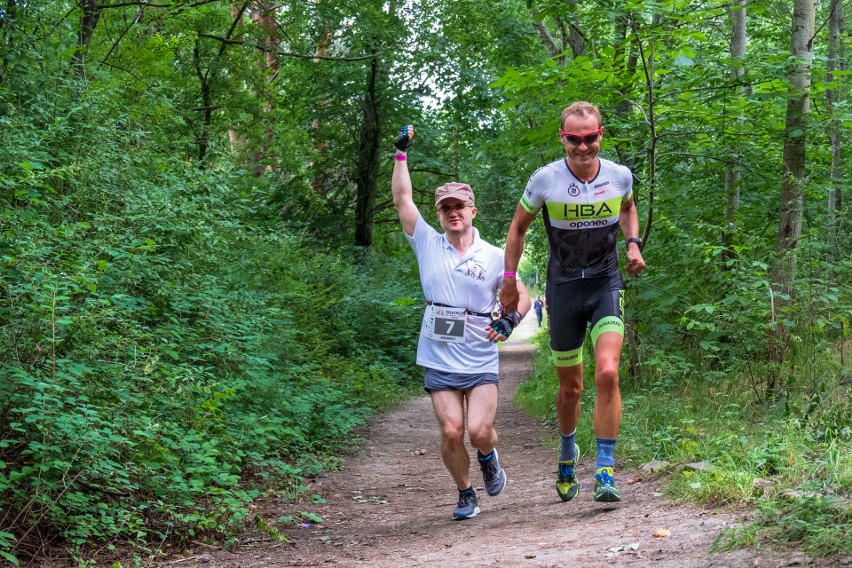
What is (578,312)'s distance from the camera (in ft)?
18.1

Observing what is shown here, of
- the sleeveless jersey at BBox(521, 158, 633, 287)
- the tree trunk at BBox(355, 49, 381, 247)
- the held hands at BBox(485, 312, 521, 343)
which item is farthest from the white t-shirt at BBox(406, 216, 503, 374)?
the tree trunk at BBox(355, 49, 381, 247)

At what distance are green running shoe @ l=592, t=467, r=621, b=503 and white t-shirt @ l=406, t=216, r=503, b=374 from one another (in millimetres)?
1063

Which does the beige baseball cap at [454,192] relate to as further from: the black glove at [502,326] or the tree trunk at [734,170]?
the tree trunk at [734,170]

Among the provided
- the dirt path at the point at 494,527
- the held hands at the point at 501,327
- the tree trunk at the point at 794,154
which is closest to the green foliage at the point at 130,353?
the dirt path at the point at 494,527

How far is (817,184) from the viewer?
319 inches

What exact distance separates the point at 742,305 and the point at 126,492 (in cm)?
521

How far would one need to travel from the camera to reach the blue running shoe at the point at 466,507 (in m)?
5.93

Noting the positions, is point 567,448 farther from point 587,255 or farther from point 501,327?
point 587,255

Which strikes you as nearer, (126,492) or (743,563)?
(743,563)

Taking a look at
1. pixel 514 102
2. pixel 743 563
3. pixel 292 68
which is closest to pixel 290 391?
pixel 514 102

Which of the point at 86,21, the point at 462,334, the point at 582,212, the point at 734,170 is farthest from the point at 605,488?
the point at 86,21

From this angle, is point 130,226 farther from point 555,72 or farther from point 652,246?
point 652,246

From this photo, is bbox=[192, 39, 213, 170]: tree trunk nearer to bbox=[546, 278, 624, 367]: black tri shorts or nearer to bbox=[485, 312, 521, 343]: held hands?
bbox=[485, 312, 521, 343]: held hands

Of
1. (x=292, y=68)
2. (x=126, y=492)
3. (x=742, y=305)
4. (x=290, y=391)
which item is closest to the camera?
(x=126, y=492)
